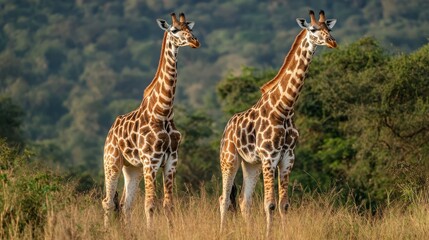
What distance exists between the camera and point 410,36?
82.1 m

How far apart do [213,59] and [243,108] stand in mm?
75504

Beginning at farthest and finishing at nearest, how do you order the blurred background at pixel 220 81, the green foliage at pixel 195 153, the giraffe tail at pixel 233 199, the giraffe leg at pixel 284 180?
1. the green foliage at pixel 195 153
2. the blurred background at pixel 220 81
3. the giraffe tail at pixel 233 199
4. the giraffe leg at pixel 284 180

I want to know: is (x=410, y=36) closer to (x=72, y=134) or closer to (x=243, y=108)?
(x=72, y=134)

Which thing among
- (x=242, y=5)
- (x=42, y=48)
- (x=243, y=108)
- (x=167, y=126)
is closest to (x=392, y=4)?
(x=242, y=5)

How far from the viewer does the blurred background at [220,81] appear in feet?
67.3

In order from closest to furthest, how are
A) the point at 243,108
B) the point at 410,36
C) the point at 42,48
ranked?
the point at 243,108
the point at 410,36
the point at 42,48

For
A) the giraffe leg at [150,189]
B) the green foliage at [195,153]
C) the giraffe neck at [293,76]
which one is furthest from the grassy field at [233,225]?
the green foliage at [195,153]

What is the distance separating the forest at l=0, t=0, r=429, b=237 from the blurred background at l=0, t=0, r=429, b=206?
5cm

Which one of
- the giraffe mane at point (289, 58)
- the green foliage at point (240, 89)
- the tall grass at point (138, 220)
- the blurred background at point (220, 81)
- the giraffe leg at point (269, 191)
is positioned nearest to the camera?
the tall grass at point (138, 220)

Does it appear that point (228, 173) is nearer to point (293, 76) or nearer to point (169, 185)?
point (169, 185)

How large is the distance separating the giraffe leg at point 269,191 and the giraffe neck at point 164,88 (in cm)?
122

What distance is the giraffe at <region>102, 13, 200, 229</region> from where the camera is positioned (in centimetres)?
1173

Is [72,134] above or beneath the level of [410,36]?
beneath

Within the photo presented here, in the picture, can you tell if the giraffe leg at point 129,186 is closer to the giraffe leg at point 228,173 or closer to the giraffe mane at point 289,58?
the giraffe leg at point 228,173
